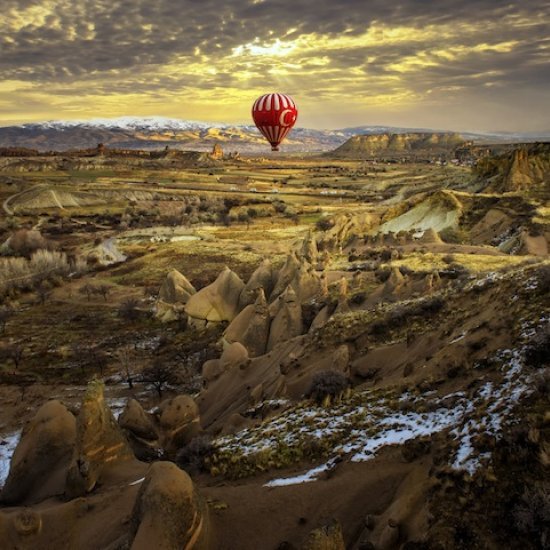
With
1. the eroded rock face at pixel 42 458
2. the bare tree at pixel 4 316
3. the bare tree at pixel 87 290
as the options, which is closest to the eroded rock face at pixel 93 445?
the eroded rock face at pixel 42 458

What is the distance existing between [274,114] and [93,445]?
50769 mm

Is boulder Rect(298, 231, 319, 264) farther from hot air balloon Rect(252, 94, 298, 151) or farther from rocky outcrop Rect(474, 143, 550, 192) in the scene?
rocky outcrop Rect(474, 143, 550, 192)

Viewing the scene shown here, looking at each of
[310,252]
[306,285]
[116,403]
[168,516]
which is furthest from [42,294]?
[168,516]

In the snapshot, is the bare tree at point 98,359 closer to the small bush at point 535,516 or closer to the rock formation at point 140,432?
the rock formation at point 140,432

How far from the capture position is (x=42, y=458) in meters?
14.3

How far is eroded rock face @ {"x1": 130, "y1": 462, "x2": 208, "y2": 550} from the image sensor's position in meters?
7.94

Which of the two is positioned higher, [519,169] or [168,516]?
[519,169]

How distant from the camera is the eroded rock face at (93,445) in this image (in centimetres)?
1162

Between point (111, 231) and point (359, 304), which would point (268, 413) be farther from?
point (111, 231)

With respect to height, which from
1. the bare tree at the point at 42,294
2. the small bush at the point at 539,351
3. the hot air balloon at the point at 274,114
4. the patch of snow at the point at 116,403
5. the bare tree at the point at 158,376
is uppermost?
the hot air balloon at the point at 274,114

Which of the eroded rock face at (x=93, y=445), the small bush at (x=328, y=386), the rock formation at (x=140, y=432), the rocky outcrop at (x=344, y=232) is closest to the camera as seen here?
the eroded rock face at (x=93, y=445)

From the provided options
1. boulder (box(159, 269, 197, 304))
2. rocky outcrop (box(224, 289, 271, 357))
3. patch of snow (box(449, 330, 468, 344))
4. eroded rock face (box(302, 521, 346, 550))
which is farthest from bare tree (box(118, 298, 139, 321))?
eroded rock face (box(302, 521, 346, 550))

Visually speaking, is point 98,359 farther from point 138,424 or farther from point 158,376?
point 138,424

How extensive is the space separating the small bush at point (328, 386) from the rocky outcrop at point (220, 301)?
20839 mm
